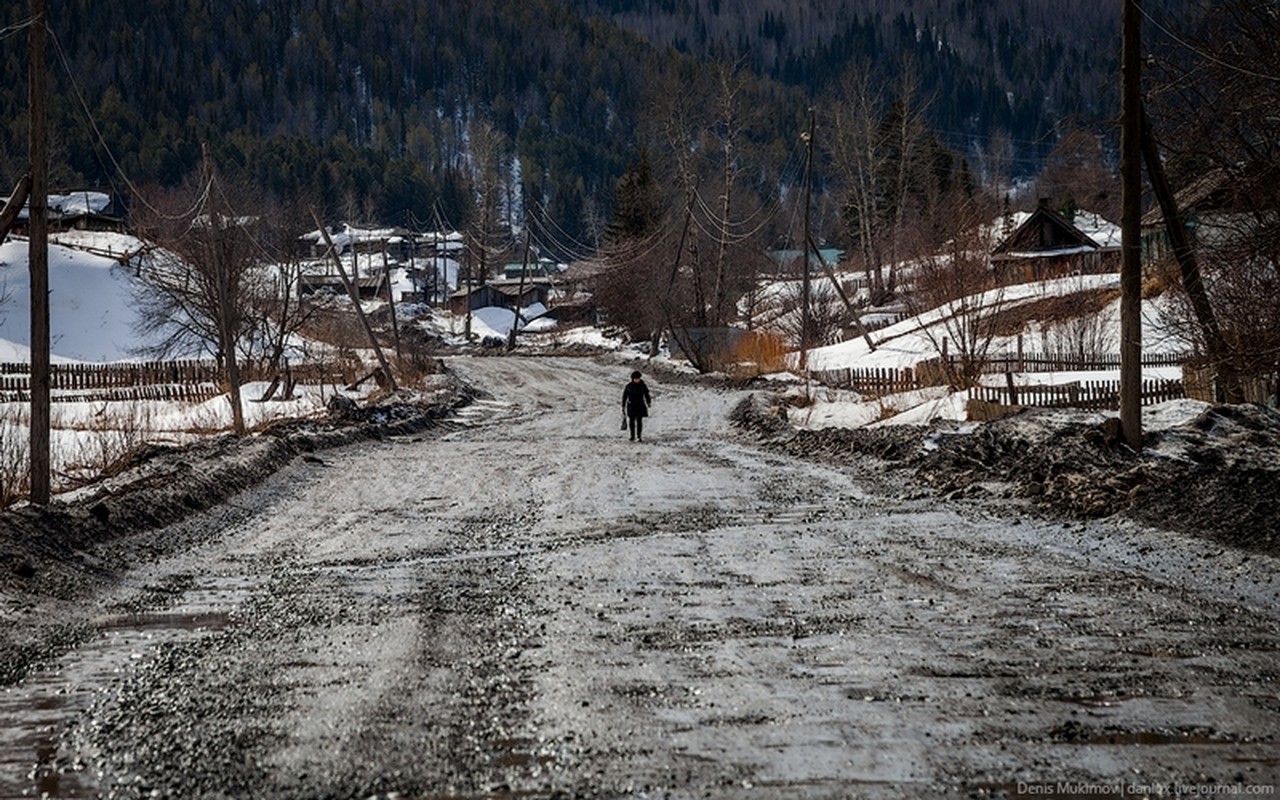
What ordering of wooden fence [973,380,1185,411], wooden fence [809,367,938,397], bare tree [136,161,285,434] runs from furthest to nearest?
bare tree [136,161,285,434] → wooden fence [809,367,938,397] → wooden fence [973,380,1185,411]

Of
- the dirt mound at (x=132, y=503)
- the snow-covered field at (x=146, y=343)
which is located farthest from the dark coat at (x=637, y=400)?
the dirt mound at (x=132, y=503)

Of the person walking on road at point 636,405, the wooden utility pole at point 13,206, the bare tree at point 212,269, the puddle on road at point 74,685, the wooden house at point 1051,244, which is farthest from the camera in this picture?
the wooden house at point 1051,244

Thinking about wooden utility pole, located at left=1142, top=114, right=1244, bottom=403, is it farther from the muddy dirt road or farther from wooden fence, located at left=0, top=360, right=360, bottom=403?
wooden fence, located at left=0, top=360, right=360, bottom=403

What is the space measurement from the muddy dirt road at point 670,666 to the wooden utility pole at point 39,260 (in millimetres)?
1816

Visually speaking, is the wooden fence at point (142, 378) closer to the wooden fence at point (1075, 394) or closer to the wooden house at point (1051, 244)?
the wooden fence at point (1075, 394)

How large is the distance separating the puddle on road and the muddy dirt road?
0.09 ft

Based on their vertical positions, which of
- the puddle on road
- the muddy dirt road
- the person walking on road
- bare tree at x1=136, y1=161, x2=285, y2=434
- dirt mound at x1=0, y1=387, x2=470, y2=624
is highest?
bare tree at x1=136, y1=161, x2=285, y2=434

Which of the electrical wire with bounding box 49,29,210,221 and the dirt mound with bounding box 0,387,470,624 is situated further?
the electrical wire with bounding box 49,29,210,221

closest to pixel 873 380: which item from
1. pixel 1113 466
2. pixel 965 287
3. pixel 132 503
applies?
pixel 965 287

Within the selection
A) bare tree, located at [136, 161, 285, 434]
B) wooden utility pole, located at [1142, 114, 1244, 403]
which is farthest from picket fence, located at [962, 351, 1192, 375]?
bare tree, located at [136, 161, 285, 434]

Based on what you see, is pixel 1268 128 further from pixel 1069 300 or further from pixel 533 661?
pixel 1069 300

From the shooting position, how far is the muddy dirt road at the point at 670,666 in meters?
5.19

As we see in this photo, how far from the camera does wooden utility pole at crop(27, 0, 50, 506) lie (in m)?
12.7

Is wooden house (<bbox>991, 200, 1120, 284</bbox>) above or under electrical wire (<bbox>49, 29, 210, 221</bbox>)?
above
